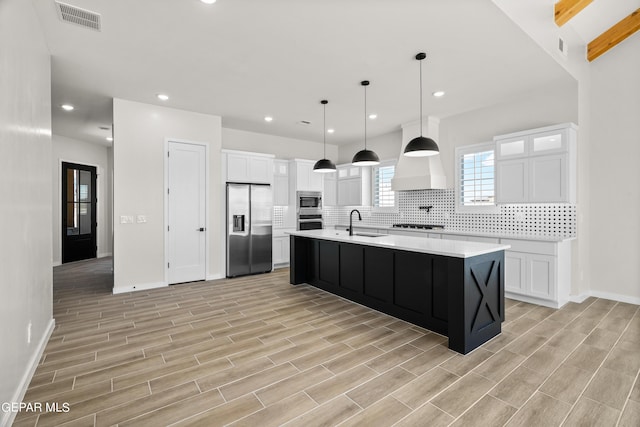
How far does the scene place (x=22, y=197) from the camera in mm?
2254

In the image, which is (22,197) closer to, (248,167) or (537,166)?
(248,167)

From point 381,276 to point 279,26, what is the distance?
2953 mm

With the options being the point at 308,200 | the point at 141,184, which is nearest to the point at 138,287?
the point at 141,184

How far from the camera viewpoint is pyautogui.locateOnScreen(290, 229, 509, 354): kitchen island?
2.82 meters

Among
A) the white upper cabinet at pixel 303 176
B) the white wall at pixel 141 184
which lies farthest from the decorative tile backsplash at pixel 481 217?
the white wall at pixel 141 184

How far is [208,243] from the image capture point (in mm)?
5574

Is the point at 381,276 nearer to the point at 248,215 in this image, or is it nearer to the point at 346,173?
the point at 248,215

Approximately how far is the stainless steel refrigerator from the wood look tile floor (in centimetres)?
184

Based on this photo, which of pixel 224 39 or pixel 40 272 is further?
pixel 224 39

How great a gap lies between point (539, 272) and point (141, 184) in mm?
6065

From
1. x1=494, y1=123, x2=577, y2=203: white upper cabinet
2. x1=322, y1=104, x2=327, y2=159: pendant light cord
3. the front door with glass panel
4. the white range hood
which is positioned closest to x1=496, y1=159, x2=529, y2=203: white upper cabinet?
x1=494, y1=123, x2=577, y2=203: white upper cabinet

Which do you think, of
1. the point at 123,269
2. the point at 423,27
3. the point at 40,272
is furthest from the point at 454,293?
the point at 123,269

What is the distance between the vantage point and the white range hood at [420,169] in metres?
5.50

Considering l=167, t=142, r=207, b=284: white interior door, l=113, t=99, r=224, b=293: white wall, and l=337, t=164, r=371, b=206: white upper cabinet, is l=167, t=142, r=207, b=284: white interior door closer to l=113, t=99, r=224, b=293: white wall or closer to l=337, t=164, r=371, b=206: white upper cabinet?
l=113, t=99, r=224, b=293: white wall
